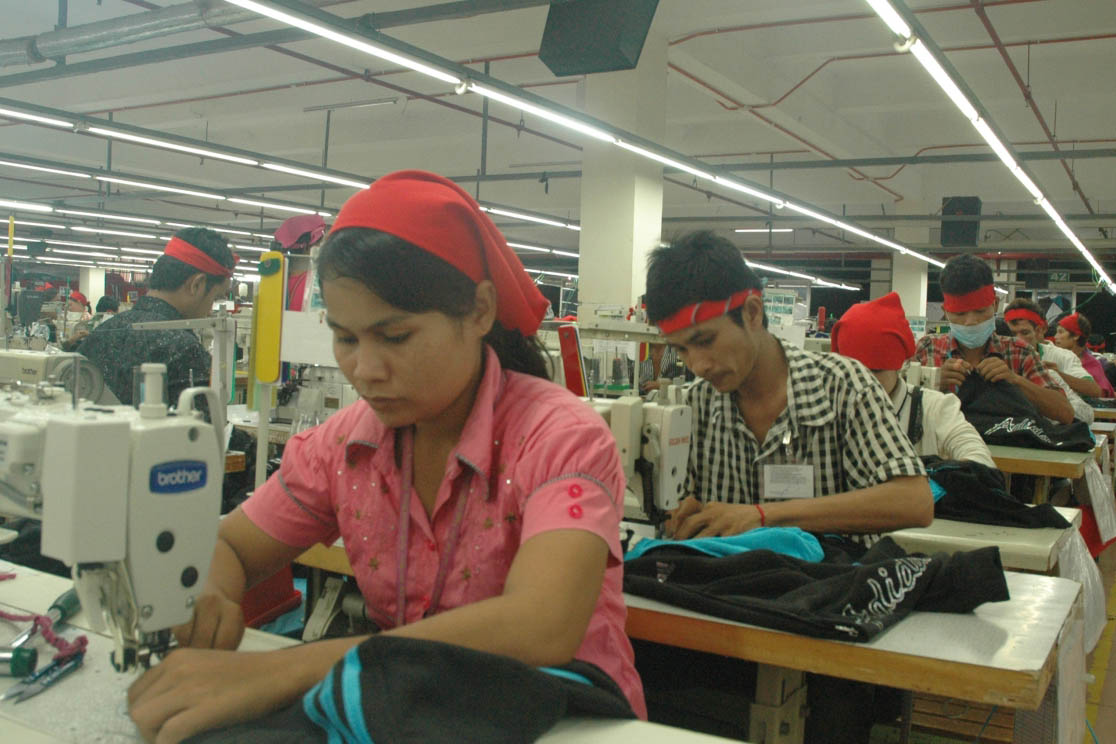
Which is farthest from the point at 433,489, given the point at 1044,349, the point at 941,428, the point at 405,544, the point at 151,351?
the point at 1044,349

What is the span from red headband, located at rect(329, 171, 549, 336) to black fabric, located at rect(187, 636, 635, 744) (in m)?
0.46

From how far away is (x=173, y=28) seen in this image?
4.94 meters

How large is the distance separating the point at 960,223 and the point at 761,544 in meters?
12.5

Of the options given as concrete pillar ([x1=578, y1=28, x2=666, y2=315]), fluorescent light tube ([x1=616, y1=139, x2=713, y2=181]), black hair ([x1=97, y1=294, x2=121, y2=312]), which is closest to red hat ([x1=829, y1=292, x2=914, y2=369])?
fluorescent light tube ([x1=616, y1=139, x2=713, y2=181])

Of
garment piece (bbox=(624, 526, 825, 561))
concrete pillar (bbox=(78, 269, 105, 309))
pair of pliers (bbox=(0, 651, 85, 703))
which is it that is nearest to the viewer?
pair of pliers (bbox=(0, 651, 85, 703))

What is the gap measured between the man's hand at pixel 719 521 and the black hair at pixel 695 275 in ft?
1.25

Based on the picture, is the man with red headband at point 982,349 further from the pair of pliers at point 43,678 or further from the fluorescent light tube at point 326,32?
the pair of pliers at point 43,678

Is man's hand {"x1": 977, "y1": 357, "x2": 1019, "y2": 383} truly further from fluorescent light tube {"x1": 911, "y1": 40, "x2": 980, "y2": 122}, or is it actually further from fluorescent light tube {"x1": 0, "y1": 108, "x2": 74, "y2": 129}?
fluorescent light tube {"x1": 0, "y1": 108, "x2": 74, "y2": 129}

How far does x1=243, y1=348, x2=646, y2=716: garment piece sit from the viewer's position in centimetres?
104

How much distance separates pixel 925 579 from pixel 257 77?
8076mm

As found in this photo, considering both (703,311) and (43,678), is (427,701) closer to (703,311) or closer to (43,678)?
(43,678)

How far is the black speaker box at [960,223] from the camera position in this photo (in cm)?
1216

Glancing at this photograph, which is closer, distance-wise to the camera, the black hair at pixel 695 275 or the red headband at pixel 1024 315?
the black hair at pixel 695 275

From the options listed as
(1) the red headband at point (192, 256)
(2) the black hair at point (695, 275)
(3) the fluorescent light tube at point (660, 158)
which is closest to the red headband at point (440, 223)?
(2) the black hair at point (695, 275)
